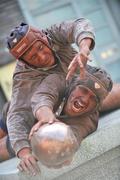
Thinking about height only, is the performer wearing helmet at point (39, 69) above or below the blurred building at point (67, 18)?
above

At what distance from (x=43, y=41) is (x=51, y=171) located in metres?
0.75

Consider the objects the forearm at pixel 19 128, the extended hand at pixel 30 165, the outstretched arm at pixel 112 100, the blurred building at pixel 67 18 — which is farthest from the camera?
the blurred building at pixel 67 18

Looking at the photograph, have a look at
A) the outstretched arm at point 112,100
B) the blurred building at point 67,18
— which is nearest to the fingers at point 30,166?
the outstretched arm at point 112,100

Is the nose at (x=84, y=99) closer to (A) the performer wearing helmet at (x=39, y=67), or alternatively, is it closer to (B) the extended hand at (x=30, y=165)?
(A) the performer wearing helmet at (x=39, y=67)

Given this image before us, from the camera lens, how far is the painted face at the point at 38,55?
233 cm

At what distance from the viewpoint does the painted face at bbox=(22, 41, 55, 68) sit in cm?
233

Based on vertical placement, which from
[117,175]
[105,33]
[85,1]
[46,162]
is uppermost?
[46,162]

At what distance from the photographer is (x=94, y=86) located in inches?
88.0

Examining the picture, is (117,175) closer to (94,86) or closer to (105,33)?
(94,86)

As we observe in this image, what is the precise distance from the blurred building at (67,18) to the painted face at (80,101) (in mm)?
3626

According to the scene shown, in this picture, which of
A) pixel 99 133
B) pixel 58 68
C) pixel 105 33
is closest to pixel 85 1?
Answer: pixel 105 33

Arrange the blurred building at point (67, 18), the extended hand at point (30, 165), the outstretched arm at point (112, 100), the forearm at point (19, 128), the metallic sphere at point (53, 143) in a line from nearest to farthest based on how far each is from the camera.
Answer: the metallic sphere at point (53, 143) < the extended hand at point (30, 165) < the forearm at point (19, 128) < the outstretched arm at point (112, 100) < the blurred building at point (67, 18)

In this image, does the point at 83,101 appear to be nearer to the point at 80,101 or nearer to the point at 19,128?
the point at 80,101

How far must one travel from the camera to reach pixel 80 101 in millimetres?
2211
